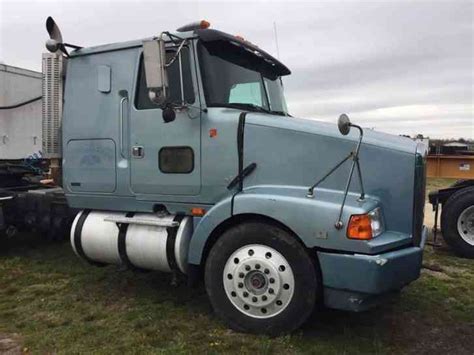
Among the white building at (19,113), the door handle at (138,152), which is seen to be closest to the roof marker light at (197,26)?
the door handle at (138,152)

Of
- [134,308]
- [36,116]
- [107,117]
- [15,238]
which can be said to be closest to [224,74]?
[107,117]

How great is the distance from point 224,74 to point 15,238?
5.42 m

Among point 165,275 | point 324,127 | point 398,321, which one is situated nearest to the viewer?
point 324,127

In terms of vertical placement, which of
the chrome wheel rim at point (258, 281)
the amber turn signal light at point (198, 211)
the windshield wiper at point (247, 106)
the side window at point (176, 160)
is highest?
the windshield wiper at point (247, 106)

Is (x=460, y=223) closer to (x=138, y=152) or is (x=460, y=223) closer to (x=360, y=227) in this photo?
(x=360, y=227)

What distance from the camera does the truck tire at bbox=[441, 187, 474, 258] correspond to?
7957 mm

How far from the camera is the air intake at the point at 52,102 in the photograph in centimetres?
571

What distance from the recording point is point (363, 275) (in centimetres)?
410

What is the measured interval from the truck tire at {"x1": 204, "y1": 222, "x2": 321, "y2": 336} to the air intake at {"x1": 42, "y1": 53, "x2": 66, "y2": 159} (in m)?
2.32

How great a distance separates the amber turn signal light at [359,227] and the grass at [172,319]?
3.12 ft

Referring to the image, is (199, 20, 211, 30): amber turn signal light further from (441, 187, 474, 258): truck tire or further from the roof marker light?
(441, 187, 474, 258): truck tire

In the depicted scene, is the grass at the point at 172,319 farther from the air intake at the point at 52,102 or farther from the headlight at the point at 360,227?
the air intake at the point at 52,102

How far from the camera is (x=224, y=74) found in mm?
5051

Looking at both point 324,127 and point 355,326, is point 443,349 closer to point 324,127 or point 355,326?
point 355,326
